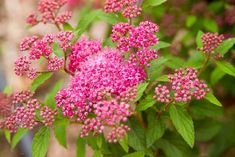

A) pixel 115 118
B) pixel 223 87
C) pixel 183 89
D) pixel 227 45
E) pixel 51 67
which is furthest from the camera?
pixel 223 87

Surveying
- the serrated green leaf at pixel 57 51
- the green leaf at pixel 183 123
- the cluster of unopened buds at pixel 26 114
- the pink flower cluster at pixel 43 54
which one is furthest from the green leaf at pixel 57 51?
the green leaf at pixel 183 123

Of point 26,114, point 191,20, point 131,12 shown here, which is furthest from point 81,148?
point 191,20

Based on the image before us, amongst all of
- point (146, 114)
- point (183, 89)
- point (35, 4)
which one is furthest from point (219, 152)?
point (35, 4)

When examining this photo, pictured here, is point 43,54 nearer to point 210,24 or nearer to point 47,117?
point 47,117

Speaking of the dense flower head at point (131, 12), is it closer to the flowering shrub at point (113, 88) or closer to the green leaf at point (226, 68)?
the flowering shrub at point (113, 88)

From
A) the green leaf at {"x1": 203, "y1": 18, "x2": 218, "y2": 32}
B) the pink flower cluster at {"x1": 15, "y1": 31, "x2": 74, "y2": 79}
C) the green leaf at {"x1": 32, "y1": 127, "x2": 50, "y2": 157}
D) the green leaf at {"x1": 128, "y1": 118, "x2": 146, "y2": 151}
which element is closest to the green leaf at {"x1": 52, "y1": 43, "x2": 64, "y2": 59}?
the pink flower cluster at {"x1": 15, "y1": 31, "x2": 74, "y2": 79}

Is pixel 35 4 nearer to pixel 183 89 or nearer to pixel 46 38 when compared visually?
pixel 46 38
